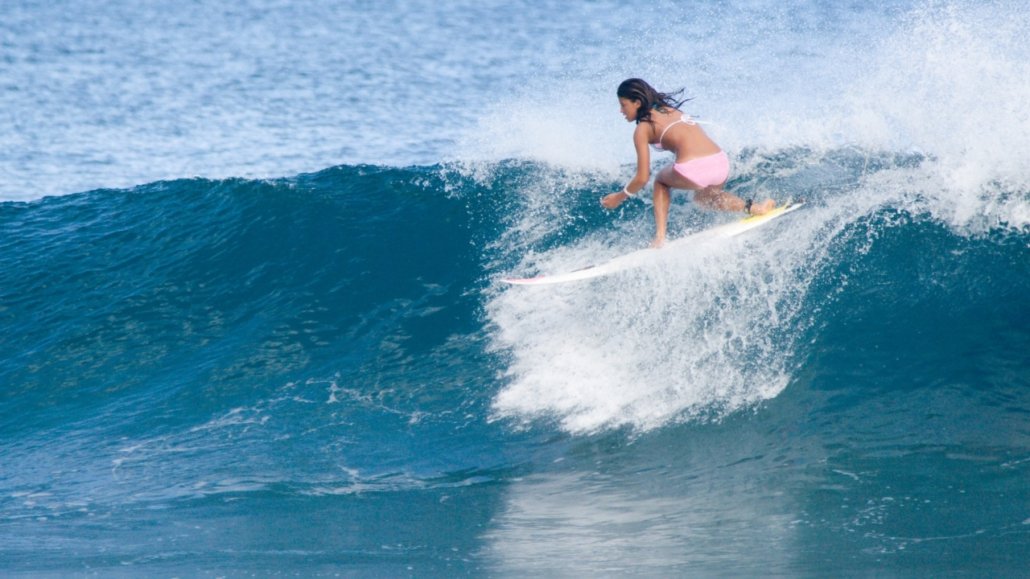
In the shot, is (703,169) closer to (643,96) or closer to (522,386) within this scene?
(643,96)

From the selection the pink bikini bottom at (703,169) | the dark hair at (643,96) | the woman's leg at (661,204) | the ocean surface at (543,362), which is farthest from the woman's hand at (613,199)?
the ocean surface at (543,362)

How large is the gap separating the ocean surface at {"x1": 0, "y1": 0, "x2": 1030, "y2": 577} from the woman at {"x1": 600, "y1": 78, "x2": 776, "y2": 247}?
0.54m

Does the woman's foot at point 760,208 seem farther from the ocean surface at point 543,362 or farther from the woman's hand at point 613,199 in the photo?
the woman's hand at point 613,199

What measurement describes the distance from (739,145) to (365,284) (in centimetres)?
371

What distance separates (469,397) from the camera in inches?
282

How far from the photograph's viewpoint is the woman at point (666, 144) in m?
6.43

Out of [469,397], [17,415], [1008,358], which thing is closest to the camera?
[1008,358]

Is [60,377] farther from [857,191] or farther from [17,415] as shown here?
[857,191]

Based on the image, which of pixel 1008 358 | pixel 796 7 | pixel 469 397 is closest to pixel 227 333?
pixel 469 397

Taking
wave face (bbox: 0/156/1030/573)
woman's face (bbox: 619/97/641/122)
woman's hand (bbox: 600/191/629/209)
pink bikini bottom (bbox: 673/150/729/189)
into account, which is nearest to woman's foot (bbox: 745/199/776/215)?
wave face (bbox: 0/156/1030/573)

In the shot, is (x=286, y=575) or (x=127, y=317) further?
(x=127, y=317)

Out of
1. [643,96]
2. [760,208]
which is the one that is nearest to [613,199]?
[643,96]

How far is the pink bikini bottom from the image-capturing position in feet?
21.6

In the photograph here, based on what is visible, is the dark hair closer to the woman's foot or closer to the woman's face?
the woman's face
